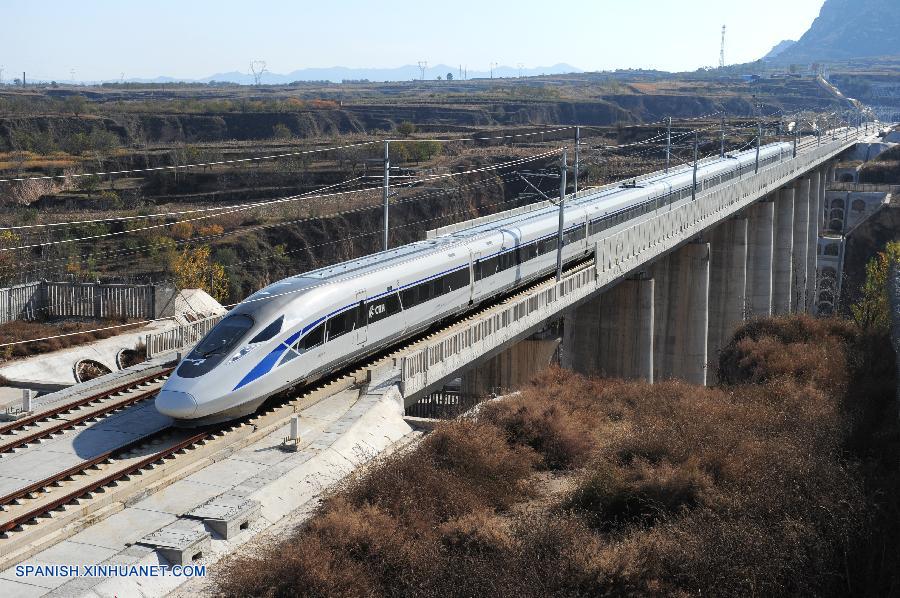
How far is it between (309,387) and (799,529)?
37.6ft

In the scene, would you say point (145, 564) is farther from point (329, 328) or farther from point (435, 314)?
point (435, 314)

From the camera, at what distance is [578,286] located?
32906 mm

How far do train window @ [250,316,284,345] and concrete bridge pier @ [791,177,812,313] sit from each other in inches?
2546

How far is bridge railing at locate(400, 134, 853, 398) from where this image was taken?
22.7 m

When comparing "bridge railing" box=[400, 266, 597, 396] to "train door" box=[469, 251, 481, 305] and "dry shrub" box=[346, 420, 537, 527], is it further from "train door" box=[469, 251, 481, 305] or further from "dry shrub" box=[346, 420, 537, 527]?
"dry shrub" box=[346, 420, 537, 527]

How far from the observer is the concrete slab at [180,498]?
600 inches

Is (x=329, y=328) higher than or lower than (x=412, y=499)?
higher

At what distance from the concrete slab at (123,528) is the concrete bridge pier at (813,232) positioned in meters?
71.8

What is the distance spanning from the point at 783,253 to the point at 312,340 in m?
63.1


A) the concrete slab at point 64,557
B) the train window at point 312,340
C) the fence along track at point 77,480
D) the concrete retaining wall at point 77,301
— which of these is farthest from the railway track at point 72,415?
the concrete retaining wall at point 77,301

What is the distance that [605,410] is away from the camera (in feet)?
78.3

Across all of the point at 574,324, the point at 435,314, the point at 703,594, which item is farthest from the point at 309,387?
the point at 574,324

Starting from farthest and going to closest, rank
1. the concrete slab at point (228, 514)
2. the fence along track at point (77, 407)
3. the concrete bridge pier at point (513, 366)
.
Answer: the concrete bridge pier at point (513, 366), the fence along track at point (77, 407), the concrete slab at point (228, 514)

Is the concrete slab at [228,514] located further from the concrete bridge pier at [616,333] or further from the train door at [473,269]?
the concrete bridge pier at [616,333]
